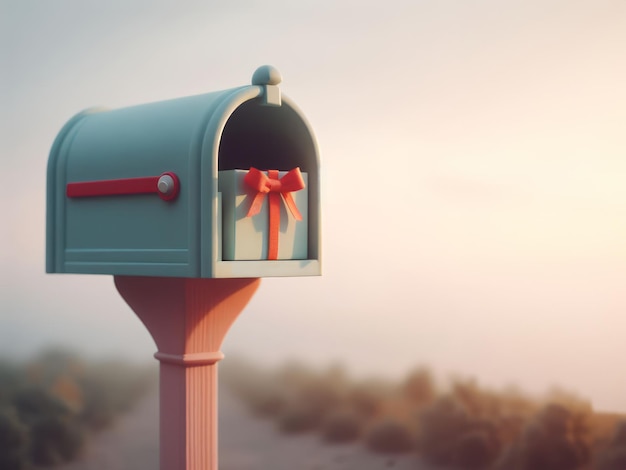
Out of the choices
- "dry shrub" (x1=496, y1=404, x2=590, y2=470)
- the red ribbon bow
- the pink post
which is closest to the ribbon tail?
the red ribbon bow

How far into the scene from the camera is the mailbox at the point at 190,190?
8.53ft

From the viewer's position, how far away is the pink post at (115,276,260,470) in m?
2.91

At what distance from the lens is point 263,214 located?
2.73m

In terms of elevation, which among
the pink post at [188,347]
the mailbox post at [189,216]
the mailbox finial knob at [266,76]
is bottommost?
the pink post at [188,347]

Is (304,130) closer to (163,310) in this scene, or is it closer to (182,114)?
(182,114)

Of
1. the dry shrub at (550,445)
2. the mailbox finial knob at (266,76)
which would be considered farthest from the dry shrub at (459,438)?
the mailbox finial knob at (266,76)

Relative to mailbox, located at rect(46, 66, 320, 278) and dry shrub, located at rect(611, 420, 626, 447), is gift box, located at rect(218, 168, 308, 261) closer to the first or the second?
mailbox, located at rect(46, 66, 320, 278)

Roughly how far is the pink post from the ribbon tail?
326 mm

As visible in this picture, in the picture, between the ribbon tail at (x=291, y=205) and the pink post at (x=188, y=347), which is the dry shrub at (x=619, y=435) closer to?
the pink post at (x=188, y=347)

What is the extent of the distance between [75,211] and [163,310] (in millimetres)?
431

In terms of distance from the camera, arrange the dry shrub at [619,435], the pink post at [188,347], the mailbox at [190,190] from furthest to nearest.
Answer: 1. the dry shrub at [619,435]
2. the pink post at [188,347]
3. the mailbox at [190,190]

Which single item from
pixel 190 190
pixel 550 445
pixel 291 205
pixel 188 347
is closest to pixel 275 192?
pixel 291 205

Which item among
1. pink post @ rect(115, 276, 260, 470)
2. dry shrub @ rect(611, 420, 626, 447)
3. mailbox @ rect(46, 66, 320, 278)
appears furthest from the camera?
dry shrub @ rect(611, 420, 626, 447)

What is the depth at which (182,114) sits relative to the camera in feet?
8.90
